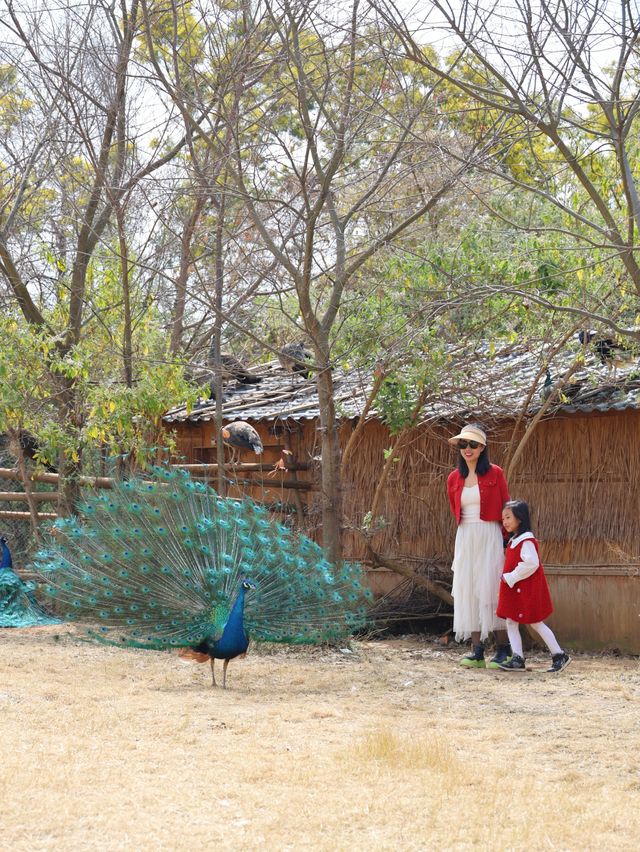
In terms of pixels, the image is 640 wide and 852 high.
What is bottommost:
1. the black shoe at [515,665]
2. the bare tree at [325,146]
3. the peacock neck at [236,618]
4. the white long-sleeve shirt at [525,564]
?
the black shoe at [515,665]

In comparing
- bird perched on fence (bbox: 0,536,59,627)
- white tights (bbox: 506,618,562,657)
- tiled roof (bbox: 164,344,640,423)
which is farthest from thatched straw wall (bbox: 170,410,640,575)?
bird perched on fence (bbox: 0,536,59,627)

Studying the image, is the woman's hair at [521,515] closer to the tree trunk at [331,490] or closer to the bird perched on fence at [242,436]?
the tree trunk at [331,490]

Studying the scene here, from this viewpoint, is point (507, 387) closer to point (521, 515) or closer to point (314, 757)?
point (521, 515)

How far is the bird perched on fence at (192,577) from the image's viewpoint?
848cm

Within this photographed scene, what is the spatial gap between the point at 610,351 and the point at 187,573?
465 cm

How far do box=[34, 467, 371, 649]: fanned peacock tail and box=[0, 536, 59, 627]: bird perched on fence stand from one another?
1.99m

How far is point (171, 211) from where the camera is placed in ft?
41.2

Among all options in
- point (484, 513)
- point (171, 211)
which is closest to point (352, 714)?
point (484, 513)

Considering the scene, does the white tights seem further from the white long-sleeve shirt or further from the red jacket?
the red jacket

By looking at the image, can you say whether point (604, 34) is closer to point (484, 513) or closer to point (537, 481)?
point (484, 513)

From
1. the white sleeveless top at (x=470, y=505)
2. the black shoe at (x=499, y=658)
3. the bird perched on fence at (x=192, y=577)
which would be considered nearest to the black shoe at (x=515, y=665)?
the black shoe at (x=499, y=658)

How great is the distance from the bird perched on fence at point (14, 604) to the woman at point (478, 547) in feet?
15.4

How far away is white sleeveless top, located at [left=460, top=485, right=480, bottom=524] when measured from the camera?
31.4 feet

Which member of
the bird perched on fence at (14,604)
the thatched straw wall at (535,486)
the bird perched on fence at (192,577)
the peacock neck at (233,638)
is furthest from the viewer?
the bird perched on fence at (14,604)
